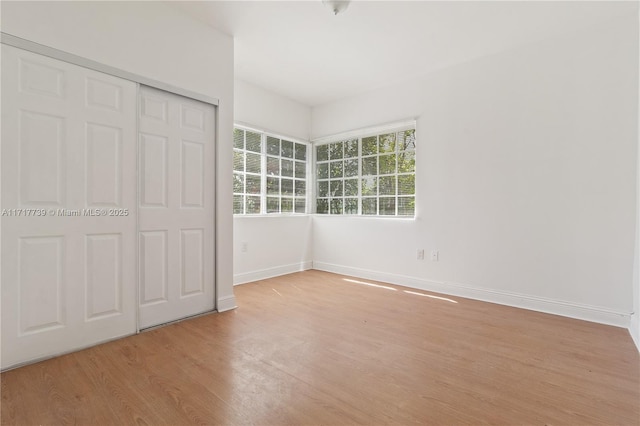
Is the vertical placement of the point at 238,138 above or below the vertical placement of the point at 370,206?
above

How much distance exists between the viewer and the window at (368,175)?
161 inches

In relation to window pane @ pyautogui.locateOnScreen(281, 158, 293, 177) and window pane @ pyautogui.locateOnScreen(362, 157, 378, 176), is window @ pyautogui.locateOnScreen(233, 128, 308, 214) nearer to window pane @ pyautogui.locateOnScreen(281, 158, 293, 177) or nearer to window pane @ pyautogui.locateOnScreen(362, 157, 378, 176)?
window pane @ pyautogui.locateOnScreen(281, 158, 293, 177)

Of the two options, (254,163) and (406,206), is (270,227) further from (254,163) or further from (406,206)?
(406,206)

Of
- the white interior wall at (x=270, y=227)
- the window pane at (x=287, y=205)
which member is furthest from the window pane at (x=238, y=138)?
the window pane at (x=287, y=205)

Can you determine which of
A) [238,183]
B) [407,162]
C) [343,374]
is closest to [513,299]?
[407,162]

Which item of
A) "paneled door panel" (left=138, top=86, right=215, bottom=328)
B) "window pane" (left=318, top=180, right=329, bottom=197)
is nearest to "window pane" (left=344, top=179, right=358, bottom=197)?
"window pane" (left=318, top=180, right=329, bottom=197)

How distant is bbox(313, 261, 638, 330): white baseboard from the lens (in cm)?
271

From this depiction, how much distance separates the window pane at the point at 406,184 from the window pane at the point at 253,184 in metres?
1.93

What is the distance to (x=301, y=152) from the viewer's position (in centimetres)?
498

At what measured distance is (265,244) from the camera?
4340 millimetres

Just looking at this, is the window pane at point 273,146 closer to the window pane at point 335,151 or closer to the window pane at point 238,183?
the window pane at point 238,183

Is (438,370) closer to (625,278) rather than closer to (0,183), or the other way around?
(625,278)

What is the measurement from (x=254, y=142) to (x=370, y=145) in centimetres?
163

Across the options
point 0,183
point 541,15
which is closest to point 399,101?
point 541,15
